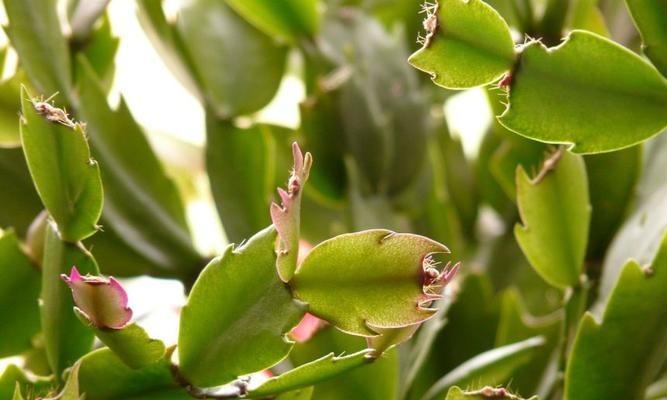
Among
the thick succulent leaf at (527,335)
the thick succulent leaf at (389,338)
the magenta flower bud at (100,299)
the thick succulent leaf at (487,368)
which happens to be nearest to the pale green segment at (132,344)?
the magenta flower bud at (100,299)

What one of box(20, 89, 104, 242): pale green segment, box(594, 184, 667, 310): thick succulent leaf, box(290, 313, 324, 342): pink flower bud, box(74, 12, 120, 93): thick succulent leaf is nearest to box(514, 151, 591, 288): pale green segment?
box(594, 184, 667, 310): thick succulent leaf

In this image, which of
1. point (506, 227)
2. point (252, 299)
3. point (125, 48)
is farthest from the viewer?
point (125, 48)

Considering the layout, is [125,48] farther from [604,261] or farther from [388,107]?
[604,261]

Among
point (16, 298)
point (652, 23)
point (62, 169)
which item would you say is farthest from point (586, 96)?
point (16, 298)

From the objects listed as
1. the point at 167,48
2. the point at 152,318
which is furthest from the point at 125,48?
the point at 152,318

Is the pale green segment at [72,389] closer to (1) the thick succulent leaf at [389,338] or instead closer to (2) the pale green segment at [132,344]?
(2) the pale green segment at [132,344]
